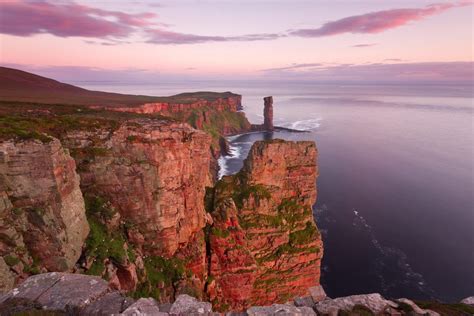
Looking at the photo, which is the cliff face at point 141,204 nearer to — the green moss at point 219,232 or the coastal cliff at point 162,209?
the coastal cliff at point 162,209

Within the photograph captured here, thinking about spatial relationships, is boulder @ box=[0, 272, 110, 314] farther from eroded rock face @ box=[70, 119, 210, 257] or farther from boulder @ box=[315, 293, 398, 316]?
eroded rock face @ box=[70, 119, 210, 257]

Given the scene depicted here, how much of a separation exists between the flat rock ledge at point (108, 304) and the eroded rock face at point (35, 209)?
1152 cm

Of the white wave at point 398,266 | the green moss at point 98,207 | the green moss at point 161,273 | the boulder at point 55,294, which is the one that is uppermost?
the boulder at point 55,294

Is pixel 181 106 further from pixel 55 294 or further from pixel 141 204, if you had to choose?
pixel 55 294

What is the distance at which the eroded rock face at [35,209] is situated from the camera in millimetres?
19062

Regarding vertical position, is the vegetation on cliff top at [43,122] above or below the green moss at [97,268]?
above

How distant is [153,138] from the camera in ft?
91.4

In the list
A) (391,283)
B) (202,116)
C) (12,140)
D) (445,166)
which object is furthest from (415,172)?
(12,140)

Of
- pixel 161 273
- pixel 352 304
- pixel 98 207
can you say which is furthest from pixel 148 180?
pixel 352 304

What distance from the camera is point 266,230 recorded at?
123ft

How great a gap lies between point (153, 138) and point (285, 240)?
2139 centimetres

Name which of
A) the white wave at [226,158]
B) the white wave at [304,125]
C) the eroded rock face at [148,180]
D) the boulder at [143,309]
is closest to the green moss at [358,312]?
the boulder at [143,309]

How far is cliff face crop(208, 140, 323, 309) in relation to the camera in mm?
34188

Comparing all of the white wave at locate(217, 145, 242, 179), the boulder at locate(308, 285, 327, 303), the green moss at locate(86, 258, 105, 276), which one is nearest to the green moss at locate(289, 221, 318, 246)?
the green moss at locate(86, 258, 105, 276)
